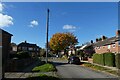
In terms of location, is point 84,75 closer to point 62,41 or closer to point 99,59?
point 99,59

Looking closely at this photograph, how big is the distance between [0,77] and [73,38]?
274 feet

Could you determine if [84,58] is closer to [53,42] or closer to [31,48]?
[53,42]

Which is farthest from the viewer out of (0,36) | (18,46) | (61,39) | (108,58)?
(18,46)

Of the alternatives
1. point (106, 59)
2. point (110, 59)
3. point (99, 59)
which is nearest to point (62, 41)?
point (99, 59)

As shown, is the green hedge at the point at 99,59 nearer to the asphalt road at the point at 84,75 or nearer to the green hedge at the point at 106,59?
the green hedge at the point at 106,59

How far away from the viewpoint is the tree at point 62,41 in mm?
97562

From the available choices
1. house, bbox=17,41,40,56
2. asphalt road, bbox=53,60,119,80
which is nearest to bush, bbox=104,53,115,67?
asphalt road, bbox=53,60,119,80

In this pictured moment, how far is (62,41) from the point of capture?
97.4m

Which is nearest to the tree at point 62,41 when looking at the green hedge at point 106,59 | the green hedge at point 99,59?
the green hedge at point 99,59

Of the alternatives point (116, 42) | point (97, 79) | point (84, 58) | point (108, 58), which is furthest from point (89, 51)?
point (97, 79)

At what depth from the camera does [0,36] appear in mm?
15336

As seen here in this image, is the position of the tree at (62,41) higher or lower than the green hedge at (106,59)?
higher

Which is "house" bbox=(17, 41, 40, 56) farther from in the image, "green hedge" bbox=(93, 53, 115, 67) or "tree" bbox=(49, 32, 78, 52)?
"green hedge" bbox=(93, 53, 115, 67)

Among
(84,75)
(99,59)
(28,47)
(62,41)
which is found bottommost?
(84,75)
